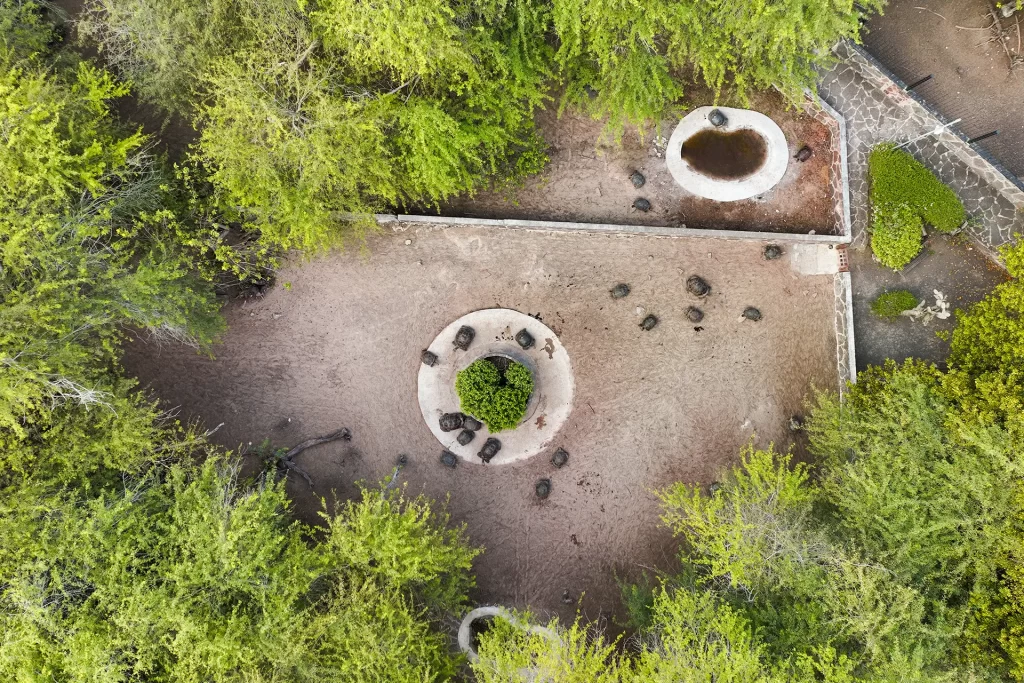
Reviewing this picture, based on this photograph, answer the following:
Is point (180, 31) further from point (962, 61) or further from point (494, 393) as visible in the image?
point (962, 61)

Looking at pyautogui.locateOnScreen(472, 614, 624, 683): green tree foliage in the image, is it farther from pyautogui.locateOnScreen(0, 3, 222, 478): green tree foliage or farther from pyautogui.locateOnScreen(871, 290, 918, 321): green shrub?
pyautogui.locateOnScreen(871, 290, 918, 321): green shrub

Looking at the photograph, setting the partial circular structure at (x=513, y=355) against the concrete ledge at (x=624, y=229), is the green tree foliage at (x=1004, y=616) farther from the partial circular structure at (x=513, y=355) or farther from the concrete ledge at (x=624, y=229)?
the partial circular structure at (x=513, y=355)

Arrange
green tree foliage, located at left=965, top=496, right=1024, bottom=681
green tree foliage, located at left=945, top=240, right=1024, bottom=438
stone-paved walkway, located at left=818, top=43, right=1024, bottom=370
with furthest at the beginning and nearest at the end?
stone-paved walkway, located at left=818, top=43, right=1024, bottom=370, green tree foliage, located at left=945, top=240, right=1024, bottom=438, green tree foliage, located at left=965, top=496, right=1024, bottom=681

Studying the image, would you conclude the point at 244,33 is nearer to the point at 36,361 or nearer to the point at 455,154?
the point at 455,154

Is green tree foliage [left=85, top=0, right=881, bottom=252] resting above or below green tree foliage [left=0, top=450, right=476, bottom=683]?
above

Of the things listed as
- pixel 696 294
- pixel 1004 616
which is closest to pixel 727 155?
pixel 696 294

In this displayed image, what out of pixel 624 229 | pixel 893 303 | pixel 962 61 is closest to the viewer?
pixel 893 303

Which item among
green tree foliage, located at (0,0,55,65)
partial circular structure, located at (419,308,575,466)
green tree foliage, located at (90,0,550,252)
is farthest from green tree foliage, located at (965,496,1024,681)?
green tree foliage, located at (0,0,55,65)
